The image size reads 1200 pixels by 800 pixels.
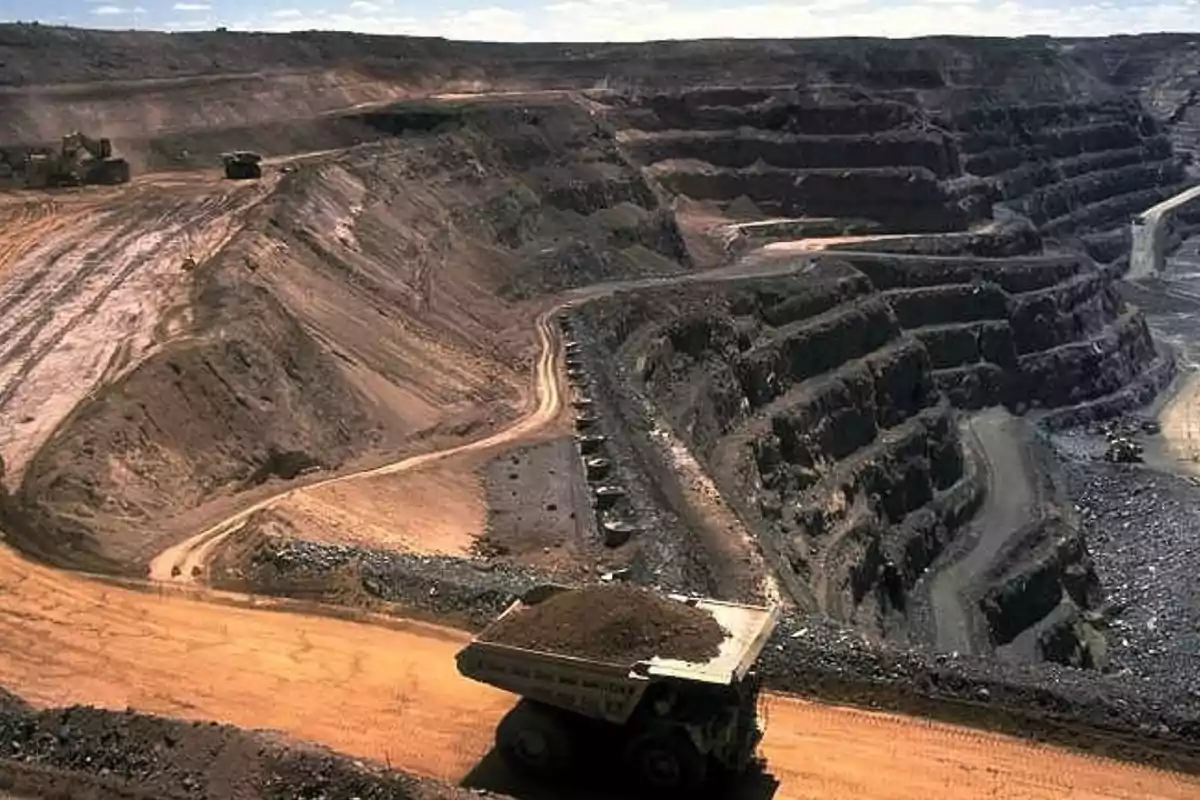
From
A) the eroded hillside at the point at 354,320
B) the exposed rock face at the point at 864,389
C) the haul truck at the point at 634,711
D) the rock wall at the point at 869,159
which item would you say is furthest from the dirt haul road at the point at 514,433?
the rock wall at the point at 869,159

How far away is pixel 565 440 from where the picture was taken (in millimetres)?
37781

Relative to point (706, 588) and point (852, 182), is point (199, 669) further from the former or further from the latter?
point (852, 182)

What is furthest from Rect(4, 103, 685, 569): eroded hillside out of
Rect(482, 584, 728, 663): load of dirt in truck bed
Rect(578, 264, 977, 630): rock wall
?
Rect(482, 584, 728, 663): load of dirt in truck bed

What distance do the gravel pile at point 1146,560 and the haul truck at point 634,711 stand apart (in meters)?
32.1

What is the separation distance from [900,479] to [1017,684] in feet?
133

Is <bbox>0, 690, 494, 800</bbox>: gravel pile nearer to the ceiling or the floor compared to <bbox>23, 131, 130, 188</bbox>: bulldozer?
nearer to the floor

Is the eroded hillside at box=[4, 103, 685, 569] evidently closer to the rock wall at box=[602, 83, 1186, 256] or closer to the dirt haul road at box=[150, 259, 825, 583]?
the dirt haul road at box=[150, 259, 825, 583]

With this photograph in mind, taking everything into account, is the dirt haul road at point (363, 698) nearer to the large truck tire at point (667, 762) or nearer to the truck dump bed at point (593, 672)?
the large truck tire at point (667, 762)

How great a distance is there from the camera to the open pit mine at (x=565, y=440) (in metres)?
16.0

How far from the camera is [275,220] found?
48.3 metres

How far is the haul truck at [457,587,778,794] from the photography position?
1451 cm

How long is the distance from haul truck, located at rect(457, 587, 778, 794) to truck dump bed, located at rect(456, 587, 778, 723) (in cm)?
1

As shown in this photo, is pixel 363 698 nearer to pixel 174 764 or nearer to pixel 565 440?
pixel 174 764

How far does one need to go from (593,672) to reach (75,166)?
49513 millimetres
